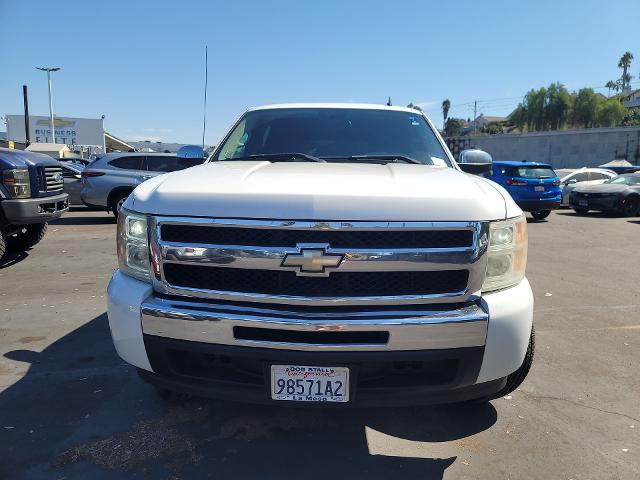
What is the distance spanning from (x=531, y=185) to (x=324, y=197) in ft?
41.4

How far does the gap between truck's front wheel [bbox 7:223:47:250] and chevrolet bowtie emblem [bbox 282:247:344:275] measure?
24.4 ft

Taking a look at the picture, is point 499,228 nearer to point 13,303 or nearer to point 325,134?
point 325,134

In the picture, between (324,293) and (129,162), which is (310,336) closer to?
(324,293)

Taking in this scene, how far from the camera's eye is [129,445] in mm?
2621

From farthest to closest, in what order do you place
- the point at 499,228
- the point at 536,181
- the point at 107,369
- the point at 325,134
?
the point at 536,181, the point at 325,134, the point at 107,369, the point at 499,228

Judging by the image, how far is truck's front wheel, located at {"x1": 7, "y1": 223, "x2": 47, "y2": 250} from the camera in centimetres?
806

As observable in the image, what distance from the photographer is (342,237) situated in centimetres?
215

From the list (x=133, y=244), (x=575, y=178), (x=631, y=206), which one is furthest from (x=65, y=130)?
(x=133, y=244)

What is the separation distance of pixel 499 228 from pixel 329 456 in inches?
56.4

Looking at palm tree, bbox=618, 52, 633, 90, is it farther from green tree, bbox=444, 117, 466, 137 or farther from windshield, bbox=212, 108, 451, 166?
windshield, bbox=212, 108, 451, 166

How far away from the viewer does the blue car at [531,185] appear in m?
13.3

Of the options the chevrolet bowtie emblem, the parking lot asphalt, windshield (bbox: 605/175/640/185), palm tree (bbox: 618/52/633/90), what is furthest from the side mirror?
palm tree (bbox: 618/52/633/90)

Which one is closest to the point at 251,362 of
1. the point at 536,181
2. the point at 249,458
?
the point at 249,458

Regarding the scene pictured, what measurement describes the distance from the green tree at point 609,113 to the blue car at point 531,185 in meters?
80.5
